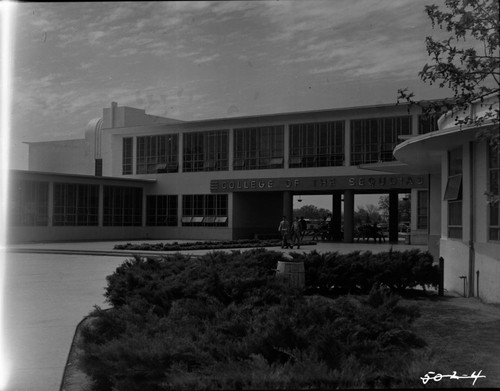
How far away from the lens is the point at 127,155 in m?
51.6

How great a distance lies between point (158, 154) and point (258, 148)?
8.83m

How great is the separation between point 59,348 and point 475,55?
588 centimetres

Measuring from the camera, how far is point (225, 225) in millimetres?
46594

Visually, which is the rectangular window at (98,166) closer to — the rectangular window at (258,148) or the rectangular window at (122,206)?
the rectangular window at (122,206)

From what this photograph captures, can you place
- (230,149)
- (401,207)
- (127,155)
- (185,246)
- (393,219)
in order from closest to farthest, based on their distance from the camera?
(185,246) → (393,219) → (230,149) → (127,155) → (401,207)

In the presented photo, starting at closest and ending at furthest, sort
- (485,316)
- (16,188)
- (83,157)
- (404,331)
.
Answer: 1. (404,331)
2. (485,316)
3. (16,188)
4. (83,157)

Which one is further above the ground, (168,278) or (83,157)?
(83,157)

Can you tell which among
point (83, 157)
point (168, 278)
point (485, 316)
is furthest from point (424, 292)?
point (83, 157)

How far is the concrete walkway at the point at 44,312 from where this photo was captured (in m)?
6.84

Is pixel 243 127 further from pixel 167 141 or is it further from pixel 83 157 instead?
pixel 83 157

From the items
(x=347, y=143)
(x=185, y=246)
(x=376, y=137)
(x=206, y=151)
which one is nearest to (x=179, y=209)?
(x=206, y=151)

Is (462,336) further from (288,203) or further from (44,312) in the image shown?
(288,203)

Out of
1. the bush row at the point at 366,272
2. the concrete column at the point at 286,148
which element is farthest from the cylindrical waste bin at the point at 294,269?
the concrete column at the point at 286,148

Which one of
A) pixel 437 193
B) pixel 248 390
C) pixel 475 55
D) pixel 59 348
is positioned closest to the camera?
pixel 248 390
